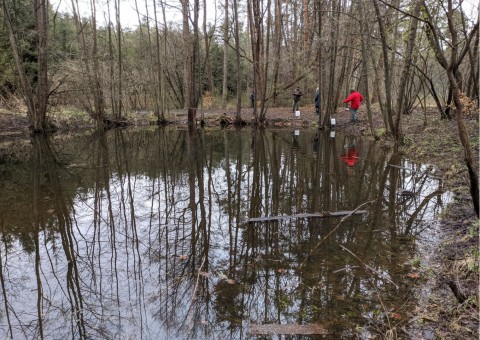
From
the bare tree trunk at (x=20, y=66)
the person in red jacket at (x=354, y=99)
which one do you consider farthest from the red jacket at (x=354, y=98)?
the bare tree trunk at (x=20, y=66)

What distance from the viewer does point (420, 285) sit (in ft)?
13.4

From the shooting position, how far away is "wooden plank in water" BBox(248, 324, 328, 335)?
3.43 metres

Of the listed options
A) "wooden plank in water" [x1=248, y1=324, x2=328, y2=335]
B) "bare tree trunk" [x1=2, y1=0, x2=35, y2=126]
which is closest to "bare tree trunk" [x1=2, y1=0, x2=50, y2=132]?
"bare tree trunk" [x1=2, y1=0, x2=35, y2=126]

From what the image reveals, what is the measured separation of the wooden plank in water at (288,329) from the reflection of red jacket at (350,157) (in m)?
8.23

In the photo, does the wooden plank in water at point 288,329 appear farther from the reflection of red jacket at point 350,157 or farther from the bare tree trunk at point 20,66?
the bare tree trunk at point 20,66

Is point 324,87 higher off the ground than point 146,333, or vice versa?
point 324,87

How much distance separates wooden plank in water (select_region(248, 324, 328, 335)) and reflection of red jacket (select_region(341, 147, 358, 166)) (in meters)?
8.23

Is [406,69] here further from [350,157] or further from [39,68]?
[39,68]

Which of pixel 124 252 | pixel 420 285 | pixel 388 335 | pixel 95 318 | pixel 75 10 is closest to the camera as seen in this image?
pixel 388 335

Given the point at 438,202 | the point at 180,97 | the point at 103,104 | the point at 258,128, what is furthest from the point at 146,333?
the point at 180,97

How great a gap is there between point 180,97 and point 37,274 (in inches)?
1216

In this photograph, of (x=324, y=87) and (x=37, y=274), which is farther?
(x=324, y=87)

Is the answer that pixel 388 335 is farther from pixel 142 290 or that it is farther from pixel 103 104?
pixel 103 104

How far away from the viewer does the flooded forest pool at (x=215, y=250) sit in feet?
12.1
